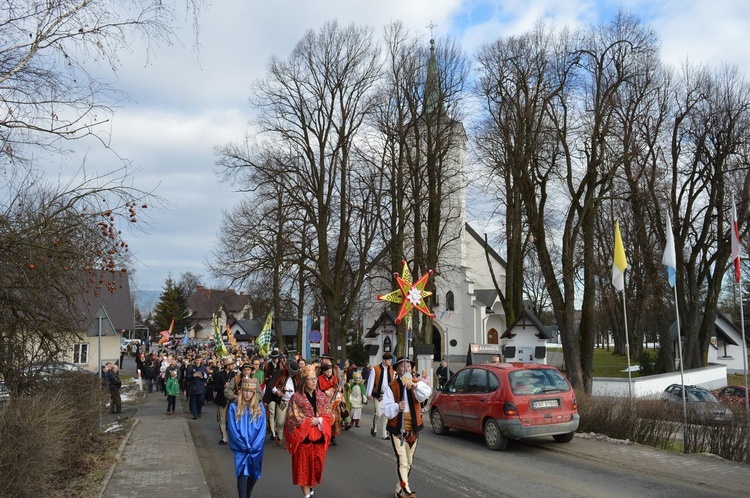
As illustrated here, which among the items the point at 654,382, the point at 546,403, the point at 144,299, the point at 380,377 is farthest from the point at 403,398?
the point at 144,299

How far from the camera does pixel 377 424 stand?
16172mm

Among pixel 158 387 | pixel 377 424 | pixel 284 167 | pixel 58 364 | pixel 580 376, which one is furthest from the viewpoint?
pixel 158 387

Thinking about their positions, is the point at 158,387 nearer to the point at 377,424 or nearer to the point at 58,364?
the point at 377,424

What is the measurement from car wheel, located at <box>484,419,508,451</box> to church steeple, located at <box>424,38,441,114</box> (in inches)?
797

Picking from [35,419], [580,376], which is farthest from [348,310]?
[35,419]

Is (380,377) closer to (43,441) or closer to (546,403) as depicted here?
(546,403)

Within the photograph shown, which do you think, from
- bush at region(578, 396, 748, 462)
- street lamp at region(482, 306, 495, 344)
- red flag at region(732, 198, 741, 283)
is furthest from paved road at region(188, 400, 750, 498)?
street lamp at region(482, 306, 495, 344)

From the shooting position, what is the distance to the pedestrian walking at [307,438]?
24.8 feet

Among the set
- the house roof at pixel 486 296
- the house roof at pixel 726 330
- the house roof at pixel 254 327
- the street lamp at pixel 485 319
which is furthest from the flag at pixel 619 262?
the house roof at pixel 254 327

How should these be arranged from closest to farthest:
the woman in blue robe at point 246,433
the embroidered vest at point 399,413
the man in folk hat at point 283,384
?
1. the woman in blue robe at point 246,433
2. the embroidered vest at point 399,413
3. the man in folk hat at point 283,384

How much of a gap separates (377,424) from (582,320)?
11468mm

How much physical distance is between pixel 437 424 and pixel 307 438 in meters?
7.98

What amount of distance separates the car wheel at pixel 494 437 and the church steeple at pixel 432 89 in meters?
20.2

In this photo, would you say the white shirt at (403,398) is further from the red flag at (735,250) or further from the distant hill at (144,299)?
the distant hill at (144,299)
